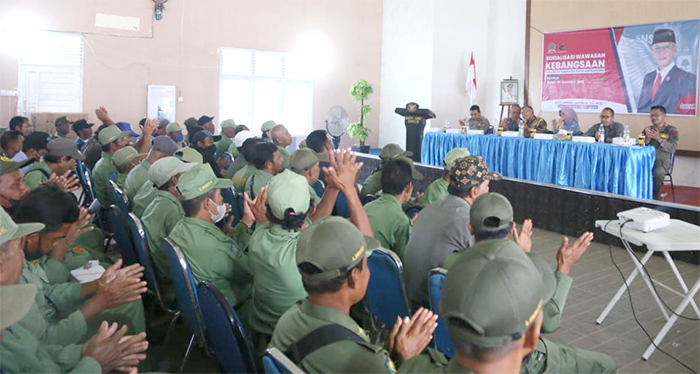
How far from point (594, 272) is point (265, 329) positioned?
3364mm

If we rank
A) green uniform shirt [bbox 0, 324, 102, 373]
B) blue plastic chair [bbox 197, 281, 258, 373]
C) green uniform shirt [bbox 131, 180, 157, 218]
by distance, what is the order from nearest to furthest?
green uniform shirt [bbox 0, 324, 102, 373] → blue plastic chair [bbox 197, 281, 258, 373] → green uniform shirt [bbox 131, 180, 157, 218]

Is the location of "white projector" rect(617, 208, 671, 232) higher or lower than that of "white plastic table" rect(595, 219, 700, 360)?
higher

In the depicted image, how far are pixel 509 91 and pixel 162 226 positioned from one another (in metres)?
9.26

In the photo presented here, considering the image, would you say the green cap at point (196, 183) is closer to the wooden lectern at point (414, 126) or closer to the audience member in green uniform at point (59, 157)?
the audience member in green uniform at point (59, 157)

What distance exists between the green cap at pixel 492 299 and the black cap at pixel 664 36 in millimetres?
9120

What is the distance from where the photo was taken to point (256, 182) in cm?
396

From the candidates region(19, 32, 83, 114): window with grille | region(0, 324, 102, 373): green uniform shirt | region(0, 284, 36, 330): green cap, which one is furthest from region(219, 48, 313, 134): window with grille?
region(0, 284, 36, 330): green cap

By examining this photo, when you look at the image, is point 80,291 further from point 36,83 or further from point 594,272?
point 36,83

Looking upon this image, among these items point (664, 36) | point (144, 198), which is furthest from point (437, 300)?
point (664, 36)

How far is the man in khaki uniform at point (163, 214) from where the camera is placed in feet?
9.70

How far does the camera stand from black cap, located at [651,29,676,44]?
871cm

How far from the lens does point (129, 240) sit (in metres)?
3.11

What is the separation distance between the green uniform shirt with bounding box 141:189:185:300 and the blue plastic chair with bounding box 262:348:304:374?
176cm

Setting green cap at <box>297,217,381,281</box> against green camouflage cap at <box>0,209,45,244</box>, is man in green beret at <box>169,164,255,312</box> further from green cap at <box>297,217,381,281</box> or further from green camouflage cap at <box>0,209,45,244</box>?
green cap at <box>297,217,381,281</box>
